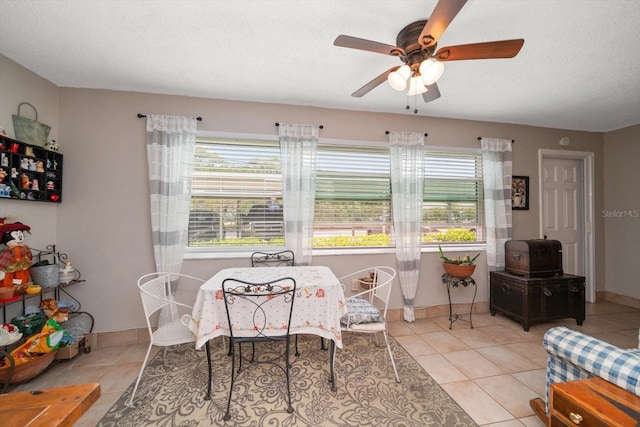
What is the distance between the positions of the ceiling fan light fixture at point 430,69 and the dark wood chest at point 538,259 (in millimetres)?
2598

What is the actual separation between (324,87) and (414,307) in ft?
9.36

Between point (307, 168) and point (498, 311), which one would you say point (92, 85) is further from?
point (498, 311)

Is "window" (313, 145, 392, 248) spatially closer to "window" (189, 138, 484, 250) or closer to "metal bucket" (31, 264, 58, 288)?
"window" (189, 138, 484, 250)

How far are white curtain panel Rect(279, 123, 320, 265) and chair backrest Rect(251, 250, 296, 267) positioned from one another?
3.0 inches

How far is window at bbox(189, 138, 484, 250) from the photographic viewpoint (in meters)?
2.93

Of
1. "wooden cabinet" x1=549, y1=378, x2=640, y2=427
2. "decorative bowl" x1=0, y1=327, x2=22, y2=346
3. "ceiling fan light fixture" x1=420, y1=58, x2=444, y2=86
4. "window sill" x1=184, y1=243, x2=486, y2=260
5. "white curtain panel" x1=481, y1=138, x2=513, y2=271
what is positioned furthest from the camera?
"white curtain panel" x1=481, y1=138, x2=513, y2=271

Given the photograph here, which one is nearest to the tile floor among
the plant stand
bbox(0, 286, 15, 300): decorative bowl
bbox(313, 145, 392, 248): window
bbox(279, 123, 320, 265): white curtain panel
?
the plant stand

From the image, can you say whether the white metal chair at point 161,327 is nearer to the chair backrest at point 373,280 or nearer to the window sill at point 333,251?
the window sill at point 333,251

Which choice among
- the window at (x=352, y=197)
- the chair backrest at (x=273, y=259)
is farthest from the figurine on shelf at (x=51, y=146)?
the window at (x=352, y=197)

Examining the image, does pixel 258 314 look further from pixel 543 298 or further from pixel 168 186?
pixel 543 298

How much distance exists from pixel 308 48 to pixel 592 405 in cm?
267

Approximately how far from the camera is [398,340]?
2.69m

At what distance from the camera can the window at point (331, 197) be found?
2934 millimetres

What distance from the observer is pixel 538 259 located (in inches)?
117
